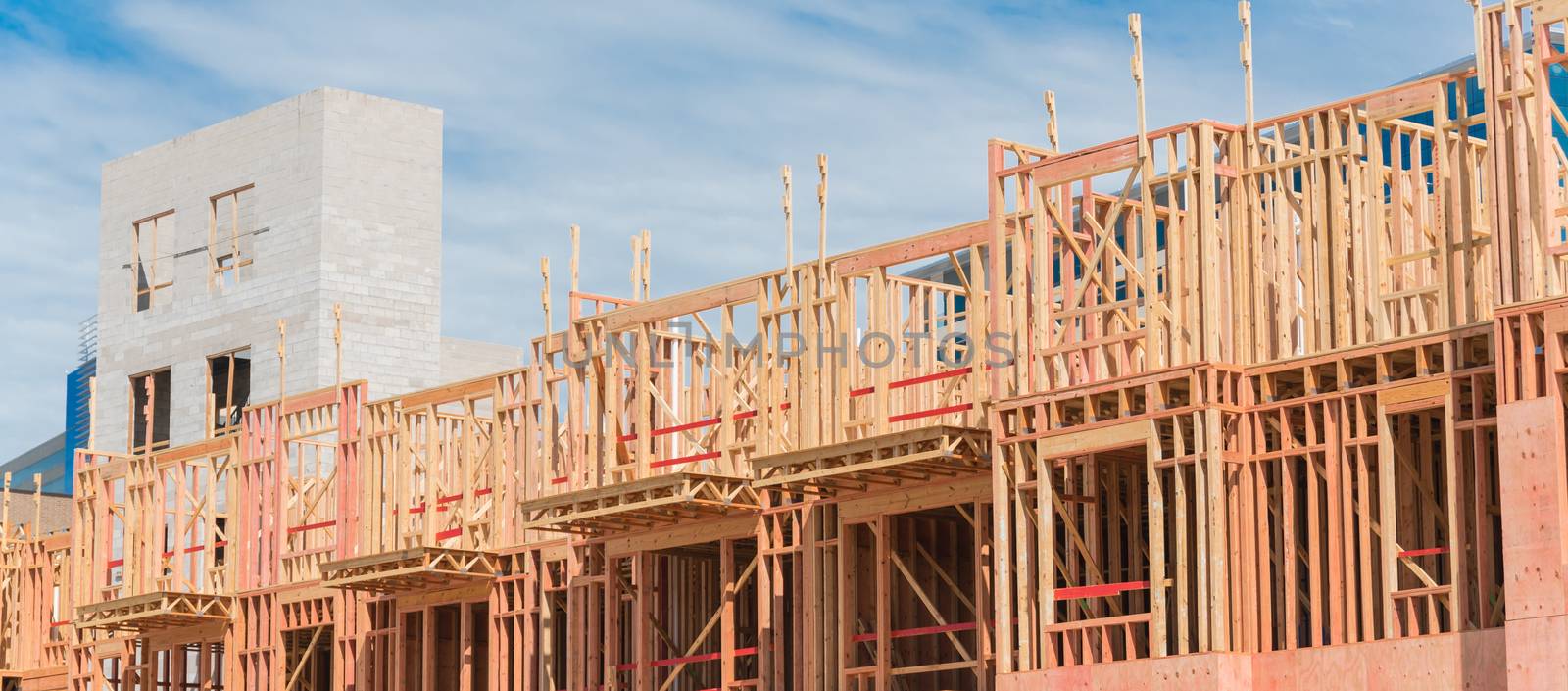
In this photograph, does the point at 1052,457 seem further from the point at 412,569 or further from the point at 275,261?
the point at 275,261

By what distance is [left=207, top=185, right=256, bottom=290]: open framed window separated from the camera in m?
58.5

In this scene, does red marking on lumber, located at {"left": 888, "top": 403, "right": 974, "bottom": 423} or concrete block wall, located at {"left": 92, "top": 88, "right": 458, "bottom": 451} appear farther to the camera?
concrete block wall, located at {"left": 92, "top": 88, "right": 458, "bottom": 451}

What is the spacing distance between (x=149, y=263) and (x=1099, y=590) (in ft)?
128

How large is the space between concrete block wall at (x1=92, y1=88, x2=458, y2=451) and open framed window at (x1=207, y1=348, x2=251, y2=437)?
0.28 m

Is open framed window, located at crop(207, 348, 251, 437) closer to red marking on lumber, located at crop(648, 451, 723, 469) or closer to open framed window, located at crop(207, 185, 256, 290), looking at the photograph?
open framed window, located at crop(207, 185, 256, 290)

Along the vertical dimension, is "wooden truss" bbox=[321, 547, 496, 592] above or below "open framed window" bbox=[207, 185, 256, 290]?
below

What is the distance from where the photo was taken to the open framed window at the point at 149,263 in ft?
Result: 198

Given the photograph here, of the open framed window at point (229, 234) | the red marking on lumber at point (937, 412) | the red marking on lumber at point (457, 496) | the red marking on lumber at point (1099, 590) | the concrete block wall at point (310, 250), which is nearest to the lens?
the red marking on lumber at point (1099, 590)

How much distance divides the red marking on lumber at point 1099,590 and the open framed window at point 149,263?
1475 inches

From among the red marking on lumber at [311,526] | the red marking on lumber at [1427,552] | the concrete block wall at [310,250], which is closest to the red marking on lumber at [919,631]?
the red marking on lumber at [1427,552]

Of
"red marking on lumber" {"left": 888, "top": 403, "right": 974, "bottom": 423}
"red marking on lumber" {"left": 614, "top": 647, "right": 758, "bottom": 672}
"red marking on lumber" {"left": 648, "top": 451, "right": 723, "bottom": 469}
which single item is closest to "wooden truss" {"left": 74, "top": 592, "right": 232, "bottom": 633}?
"red marking on lumber" {"left": 614, "top": 647, "right": 758, "bottom": 672}

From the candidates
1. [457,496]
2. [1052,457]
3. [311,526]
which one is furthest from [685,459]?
[311,526]

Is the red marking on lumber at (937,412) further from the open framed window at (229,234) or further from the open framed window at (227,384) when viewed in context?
the open framed window at (229,234)

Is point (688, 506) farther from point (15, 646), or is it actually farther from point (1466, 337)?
point (15, 646)
